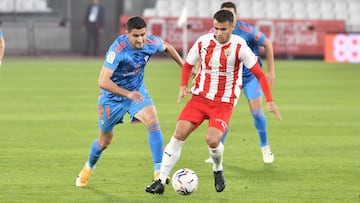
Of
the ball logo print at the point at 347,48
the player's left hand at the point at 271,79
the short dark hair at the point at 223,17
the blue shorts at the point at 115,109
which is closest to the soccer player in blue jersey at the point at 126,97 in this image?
the blue shorts at the point at 115,109

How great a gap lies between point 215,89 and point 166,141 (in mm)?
4110

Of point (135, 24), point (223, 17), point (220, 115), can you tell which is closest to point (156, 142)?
point (220, 115)

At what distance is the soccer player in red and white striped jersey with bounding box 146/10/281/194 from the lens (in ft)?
31.9

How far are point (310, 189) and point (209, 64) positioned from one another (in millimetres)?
1698

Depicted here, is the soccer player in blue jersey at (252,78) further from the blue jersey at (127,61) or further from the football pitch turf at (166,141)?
the blue jersey at (127,61)

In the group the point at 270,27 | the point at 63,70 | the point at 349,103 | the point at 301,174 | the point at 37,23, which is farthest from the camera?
the point at 37,23

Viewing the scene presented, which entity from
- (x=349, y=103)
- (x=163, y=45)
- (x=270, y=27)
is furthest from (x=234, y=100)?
(x=270, y=27)

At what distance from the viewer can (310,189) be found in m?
10.2

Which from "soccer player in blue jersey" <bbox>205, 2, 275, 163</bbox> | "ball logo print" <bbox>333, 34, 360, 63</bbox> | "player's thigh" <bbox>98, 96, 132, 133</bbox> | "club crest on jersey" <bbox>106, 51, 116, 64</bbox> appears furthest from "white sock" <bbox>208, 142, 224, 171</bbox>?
"ball logo print" <bbox>333, 34, 360, 63</bbox>

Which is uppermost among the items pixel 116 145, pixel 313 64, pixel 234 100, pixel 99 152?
pixel 234 100

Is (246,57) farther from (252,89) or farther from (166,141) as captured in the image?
(166,141)

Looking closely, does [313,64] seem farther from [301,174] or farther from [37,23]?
[301,174]

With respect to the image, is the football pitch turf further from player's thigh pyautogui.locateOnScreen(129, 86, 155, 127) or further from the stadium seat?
the stadium seat

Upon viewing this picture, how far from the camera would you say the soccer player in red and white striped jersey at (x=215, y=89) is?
9.73m
